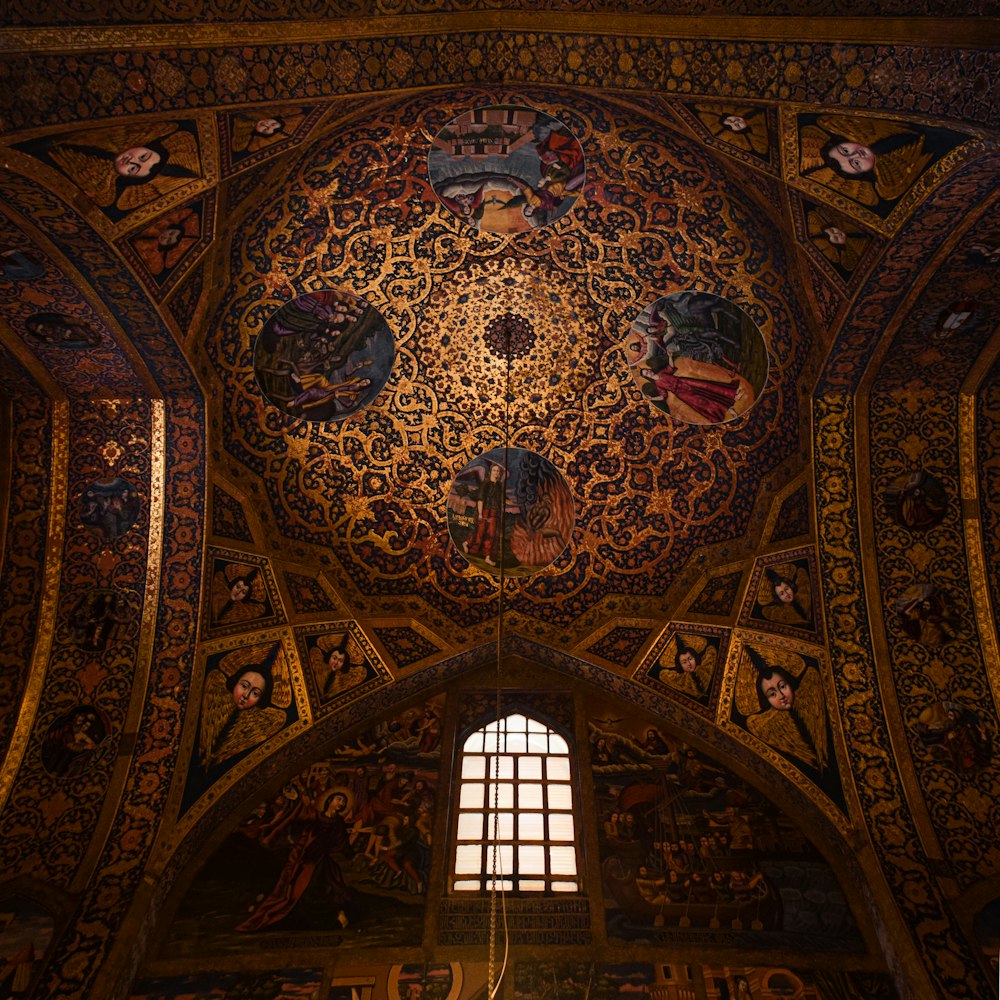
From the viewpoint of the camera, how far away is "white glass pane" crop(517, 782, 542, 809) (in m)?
10.1

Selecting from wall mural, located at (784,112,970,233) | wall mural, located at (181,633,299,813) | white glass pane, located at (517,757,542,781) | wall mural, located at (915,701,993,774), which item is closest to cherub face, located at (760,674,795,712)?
wall mural, located at (915,701,993,774)

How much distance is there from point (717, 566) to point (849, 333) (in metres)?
3.35

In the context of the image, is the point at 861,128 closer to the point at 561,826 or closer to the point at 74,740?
the point at 561,826

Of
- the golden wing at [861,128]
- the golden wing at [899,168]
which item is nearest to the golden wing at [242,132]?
the golden wing at [861,128]

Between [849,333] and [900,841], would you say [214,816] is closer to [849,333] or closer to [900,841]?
[900,841]

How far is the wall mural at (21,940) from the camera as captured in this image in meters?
7.67

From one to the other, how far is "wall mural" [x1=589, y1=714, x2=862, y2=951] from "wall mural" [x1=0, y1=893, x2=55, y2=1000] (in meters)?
5.22

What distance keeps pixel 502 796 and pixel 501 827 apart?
0.42 meters

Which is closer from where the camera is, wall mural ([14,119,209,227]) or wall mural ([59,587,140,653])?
wall mural ([14,119,209,227])

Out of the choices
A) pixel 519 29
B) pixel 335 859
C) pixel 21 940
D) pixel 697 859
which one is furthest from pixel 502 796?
pixel 519 29

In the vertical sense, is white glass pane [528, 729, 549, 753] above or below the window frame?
above

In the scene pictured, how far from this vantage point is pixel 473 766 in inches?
419

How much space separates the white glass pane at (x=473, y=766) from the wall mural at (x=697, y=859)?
134 cm

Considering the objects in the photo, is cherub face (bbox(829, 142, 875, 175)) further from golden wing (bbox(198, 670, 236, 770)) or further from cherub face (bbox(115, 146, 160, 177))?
golden wing (bbox(198, 670, 236, 770))
